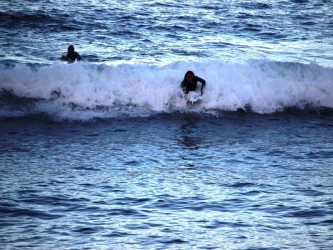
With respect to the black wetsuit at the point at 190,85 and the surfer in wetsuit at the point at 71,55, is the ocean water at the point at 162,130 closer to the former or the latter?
the black wetsuit at the point at 190,85

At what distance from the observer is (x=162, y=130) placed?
48.1 ft

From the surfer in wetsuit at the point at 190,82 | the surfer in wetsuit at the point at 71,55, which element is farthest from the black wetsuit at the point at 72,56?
the surfer in wetsuit at the point at 190,82

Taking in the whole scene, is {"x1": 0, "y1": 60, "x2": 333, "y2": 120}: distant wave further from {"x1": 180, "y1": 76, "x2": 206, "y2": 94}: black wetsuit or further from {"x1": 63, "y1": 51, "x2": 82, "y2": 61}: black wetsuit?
{"x1": 63, "y1": 51, "x2": 82, "y2": 61}: black wetsuit

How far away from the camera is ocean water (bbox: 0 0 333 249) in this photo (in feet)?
30.0

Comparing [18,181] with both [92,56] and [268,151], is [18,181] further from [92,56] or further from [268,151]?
[92,56]

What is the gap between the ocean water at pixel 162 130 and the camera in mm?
9148

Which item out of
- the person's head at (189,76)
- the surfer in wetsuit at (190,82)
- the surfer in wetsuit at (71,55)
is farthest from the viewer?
the surfer in wetsuit at (71,55)

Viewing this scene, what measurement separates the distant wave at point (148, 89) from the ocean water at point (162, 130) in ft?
0.13

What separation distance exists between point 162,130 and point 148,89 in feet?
8.27

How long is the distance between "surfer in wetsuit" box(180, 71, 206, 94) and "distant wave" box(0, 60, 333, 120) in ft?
0.93

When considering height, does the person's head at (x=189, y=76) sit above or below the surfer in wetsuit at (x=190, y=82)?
above

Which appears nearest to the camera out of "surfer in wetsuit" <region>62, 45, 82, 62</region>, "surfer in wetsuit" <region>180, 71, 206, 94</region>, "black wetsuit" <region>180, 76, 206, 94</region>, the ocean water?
the ocean water

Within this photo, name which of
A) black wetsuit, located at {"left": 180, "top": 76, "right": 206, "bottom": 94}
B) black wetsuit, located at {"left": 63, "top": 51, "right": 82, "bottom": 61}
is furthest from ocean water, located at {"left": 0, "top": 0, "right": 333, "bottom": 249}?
black wetsuit, located at {"left": 63, "top": 51, "right": 82, "bottom": 61}

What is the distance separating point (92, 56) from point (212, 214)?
11.9 metres
